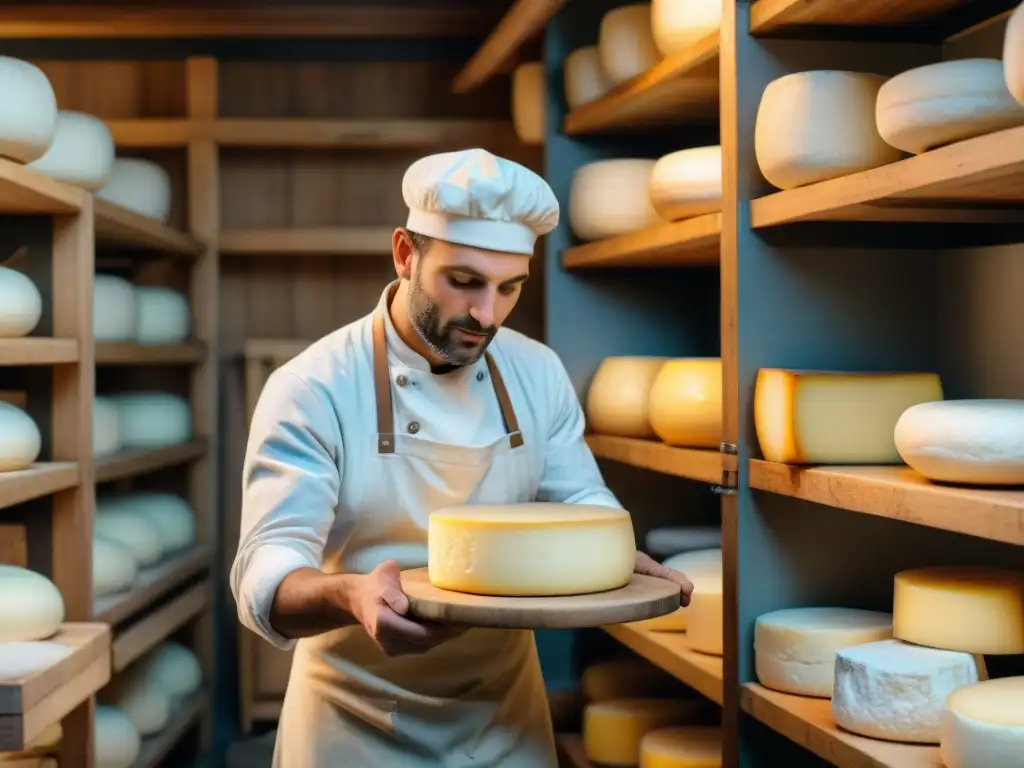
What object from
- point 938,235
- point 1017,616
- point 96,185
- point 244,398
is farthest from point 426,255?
point 244,398

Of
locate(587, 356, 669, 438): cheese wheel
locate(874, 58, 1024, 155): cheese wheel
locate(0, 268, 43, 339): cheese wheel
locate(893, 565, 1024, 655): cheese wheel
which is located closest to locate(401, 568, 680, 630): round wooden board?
locate(893, 565, 1024, 655): cheese wheel

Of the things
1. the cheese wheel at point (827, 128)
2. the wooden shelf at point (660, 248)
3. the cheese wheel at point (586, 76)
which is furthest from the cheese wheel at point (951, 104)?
the cheese wheel at point (586, 76)

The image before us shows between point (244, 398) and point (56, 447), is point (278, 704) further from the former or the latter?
point (56, 447)

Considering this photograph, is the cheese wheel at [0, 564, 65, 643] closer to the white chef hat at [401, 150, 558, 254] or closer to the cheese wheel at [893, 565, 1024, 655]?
the white chef hat at [401, 150, 558, 254]

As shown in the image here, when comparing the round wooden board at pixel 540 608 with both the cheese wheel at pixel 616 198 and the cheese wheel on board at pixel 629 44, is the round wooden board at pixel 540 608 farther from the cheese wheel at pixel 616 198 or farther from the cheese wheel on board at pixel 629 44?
the cheese wheel on board at pixel 629 44

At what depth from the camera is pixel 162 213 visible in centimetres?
369

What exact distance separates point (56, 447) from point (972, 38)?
2002 mm

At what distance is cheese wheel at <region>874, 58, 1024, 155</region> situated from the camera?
1650 mm

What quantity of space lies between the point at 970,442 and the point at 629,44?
1490mm

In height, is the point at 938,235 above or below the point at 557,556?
above

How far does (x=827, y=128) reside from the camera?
6.48ft

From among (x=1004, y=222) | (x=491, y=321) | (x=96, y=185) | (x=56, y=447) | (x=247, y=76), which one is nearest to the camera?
(x=491, y=321)

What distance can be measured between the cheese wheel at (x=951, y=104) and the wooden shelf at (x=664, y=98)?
617 millimetres

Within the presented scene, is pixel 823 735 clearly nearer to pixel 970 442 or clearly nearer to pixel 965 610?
pixel 965 610
